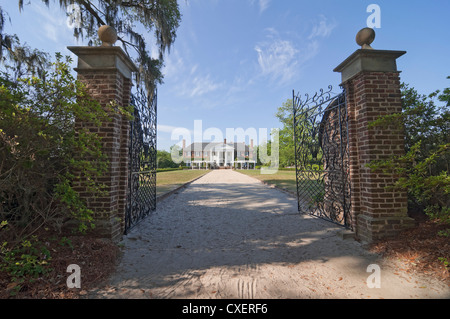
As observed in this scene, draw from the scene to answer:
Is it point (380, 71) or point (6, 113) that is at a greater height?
point (380, 71)

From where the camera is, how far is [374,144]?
348 centimetres

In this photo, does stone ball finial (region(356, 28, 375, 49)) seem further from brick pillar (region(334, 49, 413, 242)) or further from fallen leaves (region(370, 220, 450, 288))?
fallen leaves (region(370, 220, 450, 288))

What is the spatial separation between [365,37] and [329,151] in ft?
7.56

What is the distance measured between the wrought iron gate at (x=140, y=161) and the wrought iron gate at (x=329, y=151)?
3892 millimetres

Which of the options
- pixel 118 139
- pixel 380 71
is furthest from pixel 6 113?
pixel 380 71

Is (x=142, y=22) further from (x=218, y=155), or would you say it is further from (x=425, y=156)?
(x=218, y=155)

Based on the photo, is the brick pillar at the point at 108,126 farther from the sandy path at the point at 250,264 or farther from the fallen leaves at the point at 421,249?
the fallen leaves at the point at 421,249

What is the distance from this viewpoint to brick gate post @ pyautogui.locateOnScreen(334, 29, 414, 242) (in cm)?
Answer: 340

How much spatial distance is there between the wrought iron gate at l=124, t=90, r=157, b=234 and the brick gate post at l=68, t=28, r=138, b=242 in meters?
0.37

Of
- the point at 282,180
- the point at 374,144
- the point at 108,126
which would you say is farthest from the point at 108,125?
the point at 282,180
